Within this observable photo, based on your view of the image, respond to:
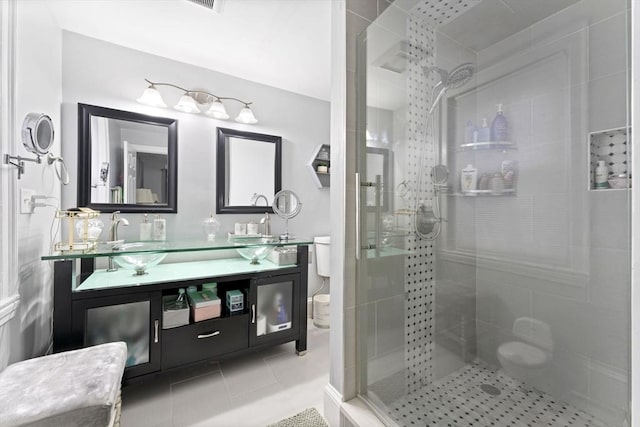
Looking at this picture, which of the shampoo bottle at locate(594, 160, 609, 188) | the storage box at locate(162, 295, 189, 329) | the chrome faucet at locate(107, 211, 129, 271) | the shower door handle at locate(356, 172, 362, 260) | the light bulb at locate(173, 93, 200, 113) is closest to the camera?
the shampoo bottle at locate(594, 160, 609, 188)

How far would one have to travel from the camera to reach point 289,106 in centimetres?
266

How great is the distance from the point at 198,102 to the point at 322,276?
2050 mm

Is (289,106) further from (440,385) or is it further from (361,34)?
(440,385)

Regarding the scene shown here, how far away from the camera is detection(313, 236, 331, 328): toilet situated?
2557 mm

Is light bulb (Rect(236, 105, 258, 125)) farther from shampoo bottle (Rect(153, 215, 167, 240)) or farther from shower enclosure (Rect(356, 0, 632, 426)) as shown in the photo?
shower enclosure (Rect(356, 0, 632, 426))

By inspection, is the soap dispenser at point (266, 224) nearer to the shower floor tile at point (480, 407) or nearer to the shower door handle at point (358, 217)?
the shower door handle at point (358, 217)

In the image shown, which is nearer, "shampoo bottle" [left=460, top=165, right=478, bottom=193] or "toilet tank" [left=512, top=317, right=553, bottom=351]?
"toilet tank" [left=512, top=317, right=553, bottom=351]

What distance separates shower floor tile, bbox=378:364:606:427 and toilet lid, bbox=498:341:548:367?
11cm

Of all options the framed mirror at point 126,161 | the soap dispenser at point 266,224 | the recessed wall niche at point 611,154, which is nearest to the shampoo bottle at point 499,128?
the recessed wall niche at point 611,154

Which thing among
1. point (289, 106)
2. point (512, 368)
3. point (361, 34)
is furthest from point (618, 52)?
point (289, 106)

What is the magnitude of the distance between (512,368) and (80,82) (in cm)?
329

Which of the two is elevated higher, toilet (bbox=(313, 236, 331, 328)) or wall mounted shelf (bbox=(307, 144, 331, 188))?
wall mounted shelf (bbox=(307, 144, 331, 188))

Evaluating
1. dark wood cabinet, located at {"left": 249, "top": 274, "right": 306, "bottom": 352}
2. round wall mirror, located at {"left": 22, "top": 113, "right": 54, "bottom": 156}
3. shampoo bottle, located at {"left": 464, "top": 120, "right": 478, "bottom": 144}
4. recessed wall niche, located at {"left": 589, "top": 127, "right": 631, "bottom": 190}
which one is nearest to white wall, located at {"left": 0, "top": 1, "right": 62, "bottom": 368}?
round wall mirror, located at {"left": 22, "top": 113, "right": 54, "bottom": 156}

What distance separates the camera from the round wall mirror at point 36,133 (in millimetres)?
1328
